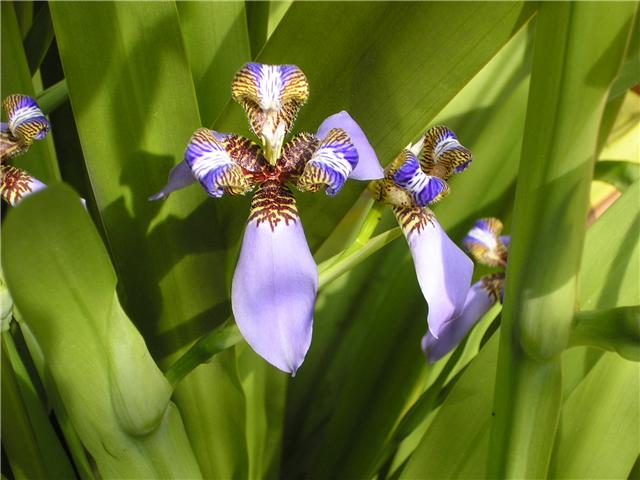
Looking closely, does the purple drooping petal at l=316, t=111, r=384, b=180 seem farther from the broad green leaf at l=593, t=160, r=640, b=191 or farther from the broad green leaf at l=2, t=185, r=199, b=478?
the broad green leaf at l=593, t=160, r=640, b=191

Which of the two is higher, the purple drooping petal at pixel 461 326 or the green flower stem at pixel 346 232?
the green flower stem at pixel 346 232

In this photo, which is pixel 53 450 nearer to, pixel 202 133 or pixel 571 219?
pixel 202 133

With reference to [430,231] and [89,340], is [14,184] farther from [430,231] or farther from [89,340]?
[430,231]

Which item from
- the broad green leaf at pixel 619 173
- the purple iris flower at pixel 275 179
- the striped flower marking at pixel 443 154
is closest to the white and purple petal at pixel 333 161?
the purple iris flower at pixel 275 179

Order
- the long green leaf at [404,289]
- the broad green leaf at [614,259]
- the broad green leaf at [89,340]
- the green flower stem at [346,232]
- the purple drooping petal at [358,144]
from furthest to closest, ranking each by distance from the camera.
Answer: the green flower stem at [346,232], the long green leaf at [404,289], the broad green leaf at [614,259], the purple drooping petal at [358,144], the broad green leaf at [89,340]

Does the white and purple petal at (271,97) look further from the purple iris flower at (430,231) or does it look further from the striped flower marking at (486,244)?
the striped flower marking at (486,244)

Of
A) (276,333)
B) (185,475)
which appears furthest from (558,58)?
(185,475)
